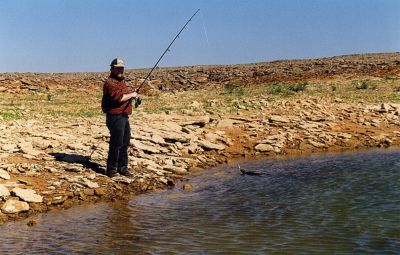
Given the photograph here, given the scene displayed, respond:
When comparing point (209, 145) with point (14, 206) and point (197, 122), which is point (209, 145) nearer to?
point (197, 122)

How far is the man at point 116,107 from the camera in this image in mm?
10047

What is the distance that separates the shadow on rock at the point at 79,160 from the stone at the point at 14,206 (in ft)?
7.58

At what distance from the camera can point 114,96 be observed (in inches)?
396

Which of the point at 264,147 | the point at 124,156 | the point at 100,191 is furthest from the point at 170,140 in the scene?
the point at 100,191

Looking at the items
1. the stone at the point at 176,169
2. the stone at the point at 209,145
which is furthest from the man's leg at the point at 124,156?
the stone at the point at 209,145

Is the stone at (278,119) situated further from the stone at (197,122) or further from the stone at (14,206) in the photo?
the stone at (14,206)

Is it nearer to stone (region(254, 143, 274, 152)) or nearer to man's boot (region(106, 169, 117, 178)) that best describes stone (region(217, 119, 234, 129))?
stone (region(254, 143, 274, 152))

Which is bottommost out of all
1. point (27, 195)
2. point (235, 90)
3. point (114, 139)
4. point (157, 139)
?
point (27, 195)

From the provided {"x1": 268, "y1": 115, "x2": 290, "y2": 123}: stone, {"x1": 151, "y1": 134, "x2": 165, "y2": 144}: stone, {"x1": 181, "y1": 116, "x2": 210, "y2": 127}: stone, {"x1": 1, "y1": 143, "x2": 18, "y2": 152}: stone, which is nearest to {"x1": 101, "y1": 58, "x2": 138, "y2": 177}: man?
{"x1": 1, "y1": 143, "x2": 18, "y2": 152}: stone

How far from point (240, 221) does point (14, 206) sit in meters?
3.80

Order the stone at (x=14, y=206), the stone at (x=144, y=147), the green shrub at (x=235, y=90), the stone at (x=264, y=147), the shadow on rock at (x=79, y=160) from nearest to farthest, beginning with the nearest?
1. the stone at (x=14, y=206)
2. the shadow on rock at (x=79, y=160)
3. the stone at (x=144, y=147)
4. the stone at (x=264, y=147)
5. the green shrub at (x=235, y=90)

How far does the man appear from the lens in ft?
33.0

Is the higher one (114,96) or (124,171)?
(114,96)

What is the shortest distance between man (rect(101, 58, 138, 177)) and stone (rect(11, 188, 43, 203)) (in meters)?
1.82
